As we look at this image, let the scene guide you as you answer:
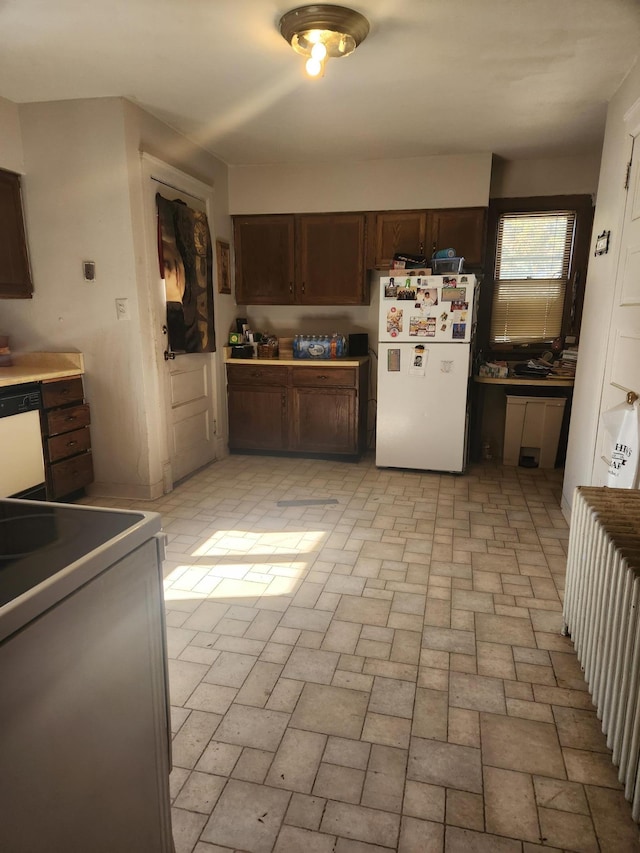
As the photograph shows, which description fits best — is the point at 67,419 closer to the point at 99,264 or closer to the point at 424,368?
the point at 99,264

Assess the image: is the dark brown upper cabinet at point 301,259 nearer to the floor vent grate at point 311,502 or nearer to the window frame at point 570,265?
the window frame at point 570,265

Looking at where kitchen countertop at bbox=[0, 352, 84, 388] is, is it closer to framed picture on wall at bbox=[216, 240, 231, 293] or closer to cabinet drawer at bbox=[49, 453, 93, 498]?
cabinet drawer at bbox=[49, 453, 93, 498]

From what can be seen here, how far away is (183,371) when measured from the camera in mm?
3965

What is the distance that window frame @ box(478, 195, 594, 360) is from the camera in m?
4.30

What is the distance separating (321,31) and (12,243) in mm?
2283

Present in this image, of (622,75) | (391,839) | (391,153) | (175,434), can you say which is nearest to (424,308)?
(391,153)

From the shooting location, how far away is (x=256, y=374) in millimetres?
4602

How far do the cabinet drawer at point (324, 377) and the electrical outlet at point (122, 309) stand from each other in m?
1.53

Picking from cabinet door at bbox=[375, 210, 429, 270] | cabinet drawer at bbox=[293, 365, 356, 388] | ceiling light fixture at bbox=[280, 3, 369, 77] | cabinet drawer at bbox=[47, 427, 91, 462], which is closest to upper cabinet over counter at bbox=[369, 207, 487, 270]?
cabinet door at bbox=[375, 210, 429, 270]

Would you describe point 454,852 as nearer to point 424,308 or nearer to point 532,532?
point 532,532

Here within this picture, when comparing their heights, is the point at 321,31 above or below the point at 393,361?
above

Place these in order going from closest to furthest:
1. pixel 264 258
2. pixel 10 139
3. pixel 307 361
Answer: pixel 10 139 < pixel 307 361 < pixel 264 258

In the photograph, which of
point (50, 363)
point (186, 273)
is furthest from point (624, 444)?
point (50, 363)

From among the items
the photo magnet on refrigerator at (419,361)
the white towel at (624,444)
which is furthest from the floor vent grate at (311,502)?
the white towel at (624,444)
